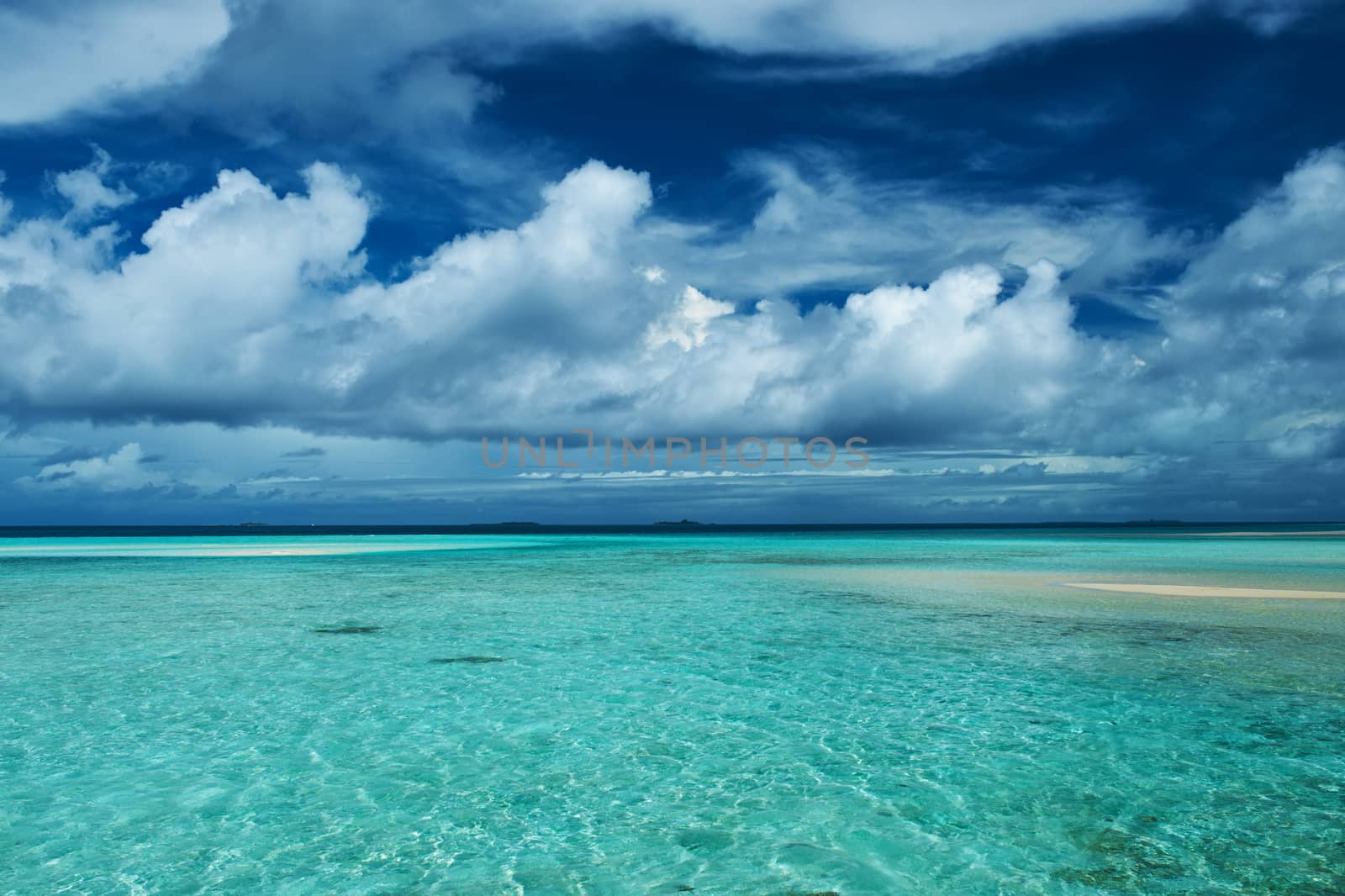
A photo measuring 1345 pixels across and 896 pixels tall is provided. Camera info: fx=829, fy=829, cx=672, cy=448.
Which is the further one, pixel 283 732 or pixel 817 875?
pixel 283 732

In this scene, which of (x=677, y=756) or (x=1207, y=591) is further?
(x=1207, y=591)

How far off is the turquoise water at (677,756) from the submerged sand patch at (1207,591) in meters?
5.63

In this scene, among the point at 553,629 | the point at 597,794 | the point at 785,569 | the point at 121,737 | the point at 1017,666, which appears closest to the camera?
the point at 597,794

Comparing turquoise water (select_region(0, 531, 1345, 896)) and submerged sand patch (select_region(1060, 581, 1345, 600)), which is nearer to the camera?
turquoise water (select_region(0, 531, 1345, 896))

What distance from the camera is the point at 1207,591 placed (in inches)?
1080

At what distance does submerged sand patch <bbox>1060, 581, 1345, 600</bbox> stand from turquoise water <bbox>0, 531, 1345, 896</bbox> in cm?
563

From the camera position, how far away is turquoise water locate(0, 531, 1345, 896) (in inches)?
252

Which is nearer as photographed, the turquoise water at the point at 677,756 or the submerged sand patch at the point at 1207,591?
the turquoise water at the point at 677,756

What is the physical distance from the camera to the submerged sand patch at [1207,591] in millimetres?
25578

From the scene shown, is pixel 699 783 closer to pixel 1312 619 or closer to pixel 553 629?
pixel 553 629

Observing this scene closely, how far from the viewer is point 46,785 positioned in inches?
324

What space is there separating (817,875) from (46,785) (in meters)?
7.58

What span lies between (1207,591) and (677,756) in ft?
83.5

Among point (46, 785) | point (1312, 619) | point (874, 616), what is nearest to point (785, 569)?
point (874, 616)
